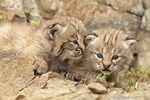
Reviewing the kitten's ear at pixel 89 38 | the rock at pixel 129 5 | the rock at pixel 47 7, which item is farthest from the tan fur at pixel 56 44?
the rock at pixel 129 5

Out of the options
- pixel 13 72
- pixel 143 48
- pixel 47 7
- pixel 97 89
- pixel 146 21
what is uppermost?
pixel 47 7

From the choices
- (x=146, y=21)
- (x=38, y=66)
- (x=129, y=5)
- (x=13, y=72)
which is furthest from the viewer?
(x=146, y=21)

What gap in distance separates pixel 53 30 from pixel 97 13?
3282mm

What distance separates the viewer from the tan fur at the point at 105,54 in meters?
4.33

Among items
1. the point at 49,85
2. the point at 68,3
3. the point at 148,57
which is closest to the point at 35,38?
the point at 49,85

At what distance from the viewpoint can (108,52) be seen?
14.3 ft

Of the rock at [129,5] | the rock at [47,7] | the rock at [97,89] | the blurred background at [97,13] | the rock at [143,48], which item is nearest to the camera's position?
the rock at [97,89]

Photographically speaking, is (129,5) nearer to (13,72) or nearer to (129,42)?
(129,42)

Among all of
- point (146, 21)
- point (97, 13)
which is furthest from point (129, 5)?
point (97, 13)

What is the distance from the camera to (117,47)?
4.48m

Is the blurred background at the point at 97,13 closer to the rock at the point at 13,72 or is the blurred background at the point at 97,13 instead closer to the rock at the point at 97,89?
the rock at the point at 13,72

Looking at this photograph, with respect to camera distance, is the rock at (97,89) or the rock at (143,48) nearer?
the rock at (97,89)

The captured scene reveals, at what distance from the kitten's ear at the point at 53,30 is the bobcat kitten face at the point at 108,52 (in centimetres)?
67

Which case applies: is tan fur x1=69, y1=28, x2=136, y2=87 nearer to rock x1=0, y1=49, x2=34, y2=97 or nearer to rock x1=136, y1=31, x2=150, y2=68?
rock x1=0, y1=49, x2=34, y2=97
